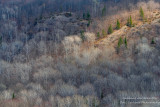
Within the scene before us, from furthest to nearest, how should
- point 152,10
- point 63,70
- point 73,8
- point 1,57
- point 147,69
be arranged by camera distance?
point 73,8 → point 152,10 → point 1,57 → point 63,70 → point 147,69

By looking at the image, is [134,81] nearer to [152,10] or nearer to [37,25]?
[152,10]

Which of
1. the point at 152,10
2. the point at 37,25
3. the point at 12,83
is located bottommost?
the point at 12,83

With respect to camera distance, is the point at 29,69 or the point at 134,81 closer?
the point at 134,81

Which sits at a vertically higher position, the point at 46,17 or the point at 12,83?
the point at 46,17

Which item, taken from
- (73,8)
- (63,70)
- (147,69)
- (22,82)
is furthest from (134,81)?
(73,8)

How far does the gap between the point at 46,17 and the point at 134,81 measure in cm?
4763

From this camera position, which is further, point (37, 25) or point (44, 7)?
point (44, 7)

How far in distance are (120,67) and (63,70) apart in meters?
11.5

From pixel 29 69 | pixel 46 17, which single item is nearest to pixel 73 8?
pixel 46 17

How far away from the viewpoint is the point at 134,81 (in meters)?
35.9

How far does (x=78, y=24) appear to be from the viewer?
219 ft

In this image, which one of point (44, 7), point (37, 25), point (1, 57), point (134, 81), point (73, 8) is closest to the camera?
point (134, 81)

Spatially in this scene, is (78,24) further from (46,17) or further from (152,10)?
(152,10)

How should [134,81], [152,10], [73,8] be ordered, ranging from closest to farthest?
[134,81]
[152,10]
[73,8]
